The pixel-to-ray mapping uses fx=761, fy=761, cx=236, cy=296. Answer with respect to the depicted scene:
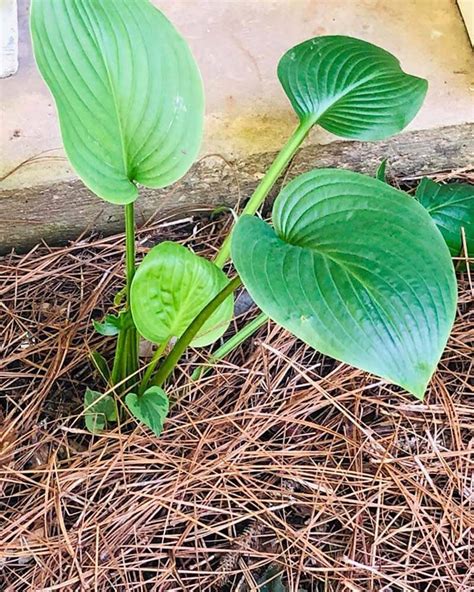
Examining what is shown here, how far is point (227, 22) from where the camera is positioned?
1.22 m

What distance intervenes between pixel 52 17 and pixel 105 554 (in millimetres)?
632

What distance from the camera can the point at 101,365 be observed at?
1.02 metres

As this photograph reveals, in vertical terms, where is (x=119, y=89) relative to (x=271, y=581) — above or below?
above

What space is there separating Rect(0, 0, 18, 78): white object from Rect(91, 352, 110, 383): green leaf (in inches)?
18.3

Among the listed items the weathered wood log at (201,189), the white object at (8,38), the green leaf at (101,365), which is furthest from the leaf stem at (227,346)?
the white object at (8,38)

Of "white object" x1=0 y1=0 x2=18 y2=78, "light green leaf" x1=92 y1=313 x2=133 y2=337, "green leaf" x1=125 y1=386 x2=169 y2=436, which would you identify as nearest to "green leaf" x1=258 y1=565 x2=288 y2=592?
"green leaf" x1=125 y1=386 x2=169 y2=436

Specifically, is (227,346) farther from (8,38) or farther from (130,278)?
(8,38)

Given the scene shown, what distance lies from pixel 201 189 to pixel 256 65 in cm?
21

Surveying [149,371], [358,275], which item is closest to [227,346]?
[149,371]

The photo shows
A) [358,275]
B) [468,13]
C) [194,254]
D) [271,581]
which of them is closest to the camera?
[358,275]

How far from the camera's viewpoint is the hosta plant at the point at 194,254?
697 millimetres

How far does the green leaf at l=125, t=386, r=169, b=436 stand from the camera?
2.93 feet

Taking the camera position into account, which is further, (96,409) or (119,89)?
(96,409)

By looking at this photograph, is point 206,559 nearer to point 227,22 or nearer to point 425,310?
point 425,310
